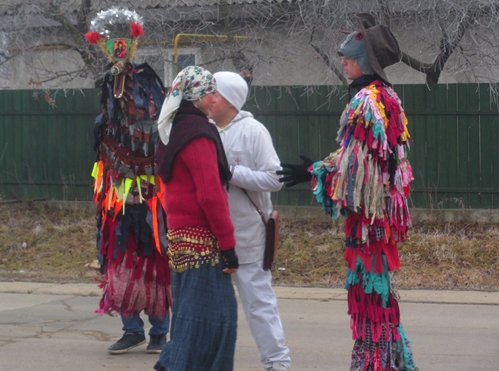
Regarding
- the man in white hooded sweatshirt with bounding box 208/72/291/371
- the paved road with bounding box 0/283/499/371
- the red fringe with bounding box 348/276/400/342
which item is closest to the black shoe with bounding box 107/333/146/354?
the paved road with bounding box 0/283/499/371

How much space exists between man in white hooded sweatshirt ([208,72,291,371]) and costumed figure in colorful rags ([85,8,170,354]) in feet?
3.10

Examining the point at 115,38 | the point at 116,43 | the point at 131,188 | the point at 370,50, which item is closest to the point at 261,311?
the point at 131,188

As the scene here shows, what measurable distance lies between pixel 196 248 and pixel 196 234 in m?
0.08

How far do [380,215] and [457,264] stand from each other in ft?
17.0

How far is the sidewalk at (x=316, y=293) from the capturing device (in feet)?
26.8

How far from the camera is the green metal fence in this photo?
11.2m

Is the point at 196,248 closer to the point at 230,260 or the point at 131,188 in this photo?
the point at 230,260

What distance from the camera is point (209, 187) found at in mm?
4336

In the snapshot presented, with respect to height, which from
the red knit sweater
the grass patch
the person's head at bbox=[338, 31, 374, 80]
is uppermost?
the person's head at bbox=[338, 31, 374, 80]

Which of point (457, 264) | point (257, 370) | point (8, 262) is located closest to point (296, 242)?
Answer: point (457, 264)

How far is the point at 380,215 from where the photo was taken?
4.57 m

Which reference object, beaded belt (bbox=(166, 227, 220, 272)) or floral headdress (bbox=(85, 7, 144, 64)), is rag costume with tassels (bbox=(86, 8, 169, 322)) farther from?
beaded belt (bbox=(166, 227, 220, 272))

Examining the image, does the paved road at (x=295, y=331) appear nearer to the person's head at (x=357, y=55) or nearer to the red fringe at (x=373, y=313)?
the red fringe at (x=373, y=313)

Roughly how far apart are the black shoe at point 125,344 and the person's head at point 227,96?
2015 mm
